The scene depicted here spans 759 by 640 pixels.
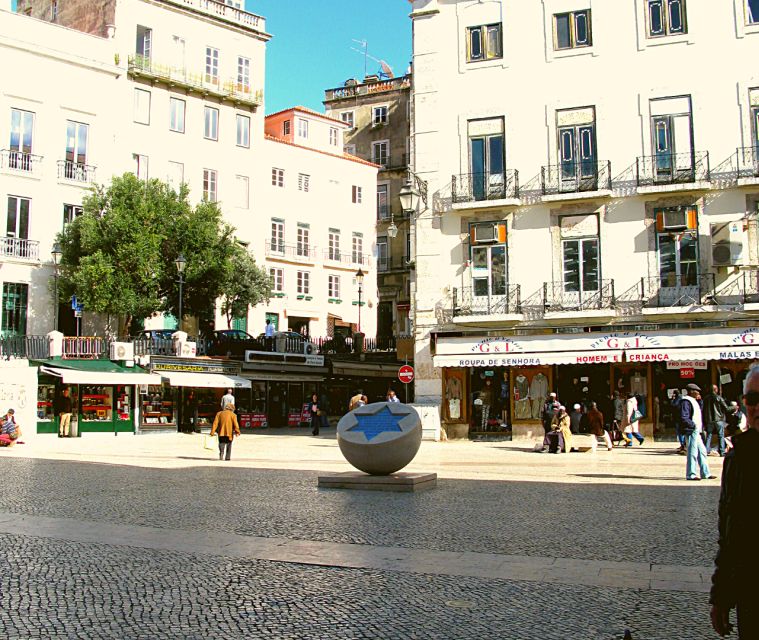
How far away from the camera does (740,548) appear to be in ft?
12.5

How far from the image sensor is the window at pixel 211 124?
4522 centimetres

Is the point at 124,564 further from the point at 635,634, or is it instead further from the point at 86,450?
the point at 86,450

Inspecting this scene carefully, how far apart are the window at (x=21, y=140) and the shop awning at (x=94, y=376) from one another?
1102 centimetres

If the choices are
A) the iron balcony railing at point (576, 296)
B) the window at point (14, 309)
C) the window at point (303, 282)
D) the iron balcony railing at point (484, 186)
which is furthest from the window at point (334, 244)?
the iron balcony railing at point (576, 296)

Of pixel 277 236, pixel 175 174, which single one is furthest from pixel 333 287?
pixel 175 174

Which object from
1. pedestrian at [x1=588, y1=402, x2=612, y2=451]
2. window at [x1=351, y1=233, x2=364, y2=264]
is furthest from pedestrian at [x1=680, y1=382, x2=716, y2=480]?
window at [x1=351, y1=233, x2=364, y2=264]

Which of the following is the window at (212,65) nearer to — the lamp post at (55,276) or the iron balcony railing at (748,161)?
the lamp post at (55,276)

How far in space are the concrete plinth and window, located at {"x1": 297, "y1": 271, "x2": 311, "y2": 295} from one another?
118 ft

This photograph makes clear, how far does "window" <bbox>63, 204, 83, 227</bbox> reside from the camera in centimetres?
3826

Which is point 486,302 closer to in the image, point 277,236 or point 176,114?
point 277,236

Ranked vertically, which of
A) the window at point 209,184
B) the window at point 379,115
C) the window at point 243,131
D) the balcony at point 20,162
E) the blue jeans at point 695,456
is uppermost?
the window at point 379,115

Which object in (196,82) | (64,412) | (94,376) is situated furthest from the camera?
(196,82)

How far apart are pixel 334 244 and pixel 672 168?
27.4 meters

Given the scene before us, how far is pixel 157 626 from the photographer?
5.86 meters
